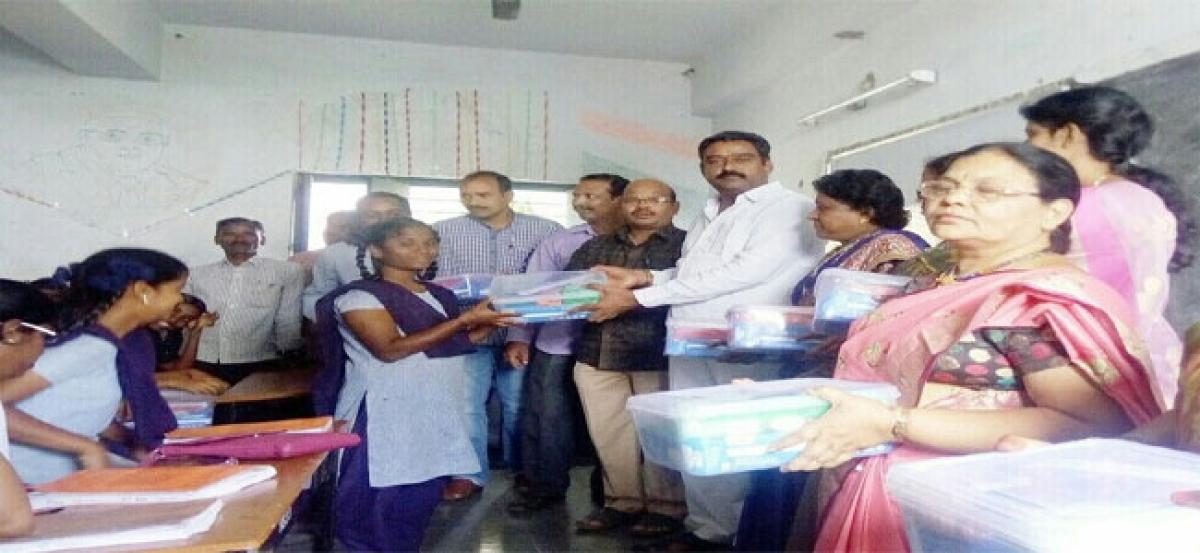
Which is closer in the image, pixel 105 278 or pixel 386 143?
pixel 105 278

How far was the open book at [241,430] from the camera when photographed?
195cm

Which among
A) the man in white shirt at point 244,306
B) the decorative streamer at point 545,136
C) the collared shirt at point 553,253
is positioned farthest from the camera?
the decorative streamer at point 545,136

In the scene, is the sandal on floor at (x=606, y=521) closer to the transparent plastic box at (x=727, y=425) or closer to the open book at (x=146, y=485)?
the open book at (x=146, y=485)

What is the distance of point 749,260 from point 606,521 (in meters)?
1.20

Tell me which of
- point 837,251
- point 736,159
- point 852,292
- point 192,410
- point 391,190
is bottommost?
point 192,410

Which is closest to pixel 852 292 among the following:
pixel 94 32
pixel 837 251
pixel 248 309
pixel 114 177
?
pixel 837 251

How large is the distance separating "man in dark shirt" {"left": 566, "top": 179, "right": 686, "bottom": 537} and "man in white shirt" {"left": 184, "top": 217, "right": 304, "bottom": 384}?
190 cm

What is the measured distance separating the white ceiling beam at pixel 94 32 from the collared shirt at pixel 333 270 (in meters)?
1.62

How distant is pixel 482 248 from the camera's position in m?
3.77

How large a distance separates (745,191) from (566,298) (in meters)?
0.75

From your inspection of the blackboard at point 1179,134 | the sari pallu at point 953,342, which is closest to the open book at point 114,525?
the sari pallu at point 953,342

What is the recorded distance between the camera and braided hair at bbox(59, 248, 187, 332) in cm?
191

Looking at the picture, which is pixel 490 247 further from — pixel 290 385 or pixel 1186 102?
pixel 1186 102

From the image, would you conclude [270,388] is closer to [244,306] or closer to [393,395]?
[393,395]
